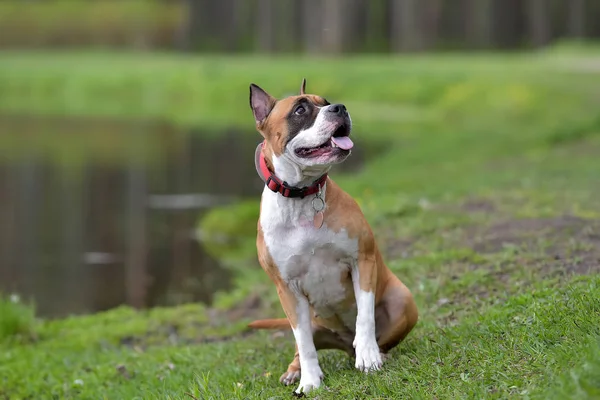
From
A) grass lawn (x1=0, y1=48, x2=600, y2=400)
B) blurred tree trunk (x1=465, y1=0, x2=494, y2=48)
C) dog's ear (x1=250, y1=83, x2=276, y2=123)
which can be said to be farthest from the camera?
blurred tree trunk (x1=465, y1=0, x2=494, y2=48)

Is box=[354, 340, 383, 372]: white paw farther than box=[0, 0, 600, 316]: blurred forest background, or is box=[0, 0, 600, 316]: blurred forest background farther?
box=[0, 0, 600, 316]: blurred forest background

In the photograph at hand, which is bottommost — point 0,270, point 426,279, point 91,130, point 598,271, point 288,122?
point 91,130

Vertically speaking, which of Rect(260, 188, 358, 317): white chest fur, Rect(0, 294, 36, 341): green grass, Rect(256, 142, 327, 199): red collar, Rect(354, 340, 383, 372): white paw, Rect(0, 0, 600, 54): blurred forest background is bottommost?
Rect(0, 0, 600, 54): blurred forest background

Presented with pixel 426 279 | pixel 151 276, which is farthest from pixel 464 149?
pixel 426 279

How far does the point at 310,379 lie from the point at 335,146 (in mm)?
1412

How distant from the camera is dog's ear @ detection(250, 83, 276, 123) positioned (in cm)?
625

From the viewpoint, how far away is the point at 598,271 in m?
7.44

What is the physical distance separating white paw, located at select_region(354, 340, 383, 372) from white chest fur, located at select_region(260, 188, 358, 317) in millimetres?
447

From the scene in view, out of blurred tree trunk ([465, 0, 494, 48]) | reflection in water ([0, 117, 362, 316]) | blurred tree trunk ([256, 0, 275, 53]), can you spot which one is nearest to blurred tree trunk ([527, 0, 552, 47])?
blurred tree trunk ([465, 0, 494, 48])

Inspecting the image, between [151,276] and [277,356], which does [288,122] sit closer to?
[277,356]

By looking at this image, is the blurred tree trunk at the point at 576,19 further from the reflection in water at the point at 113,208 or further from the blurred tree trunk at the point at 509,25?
the reflection in water at the point at 113,208

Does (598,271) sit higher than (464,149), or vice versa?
(598,271)

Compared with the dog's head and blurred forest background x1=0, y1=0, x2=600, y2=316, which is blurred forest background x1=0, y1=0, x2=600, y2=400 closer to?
blurred forest background x1=0, y1=0, x2=600, y2=316

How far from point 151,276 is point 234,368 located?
22.6ft
